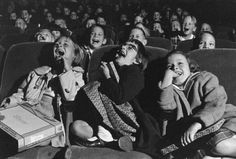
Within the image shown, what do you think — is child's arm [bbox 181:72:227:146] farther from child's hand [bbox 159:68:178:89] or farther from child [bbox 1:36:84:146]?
child [bbox 1:36:84:146]

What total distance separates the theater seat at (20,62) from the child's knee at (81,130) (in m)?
0.53

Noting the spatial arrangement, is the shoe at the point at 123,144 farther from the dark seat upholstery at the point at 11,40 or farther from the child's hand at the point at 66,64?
the dark seat upholstery at the point at 11,40

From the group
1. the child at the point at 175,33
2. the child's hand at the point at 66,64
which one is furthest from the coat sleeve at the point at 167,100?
the child at the point at 175,33

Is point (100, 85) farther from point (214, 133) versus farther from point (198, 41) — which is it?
point (198, 41)

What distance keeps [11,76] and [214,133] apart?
1199 millimetres

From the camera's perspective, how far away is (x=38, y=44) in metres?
2.03

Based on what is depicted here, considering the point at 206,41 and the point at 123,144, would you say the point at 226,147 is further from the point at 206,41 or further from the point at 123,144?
the point at 206,41

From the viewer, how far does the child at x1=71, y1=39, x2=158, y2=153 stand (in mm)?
1633

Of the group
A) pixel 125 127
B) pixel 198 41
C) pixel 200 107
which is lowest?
pixel 125 127

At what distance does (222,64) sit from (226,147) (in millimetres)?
511

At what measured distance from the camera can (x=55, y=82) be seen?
1.92m

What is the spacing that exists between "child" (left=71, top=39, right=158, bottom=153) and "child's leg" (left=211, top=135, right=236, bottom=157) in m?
0.40

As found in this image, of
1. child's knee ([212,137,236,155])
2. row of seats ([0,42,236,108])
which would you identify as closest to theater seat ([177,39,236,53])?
row of seats ([0,42,236,108])

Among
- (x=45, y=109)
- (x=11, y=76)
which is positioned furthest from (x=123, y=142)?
(x=11, y=76)
